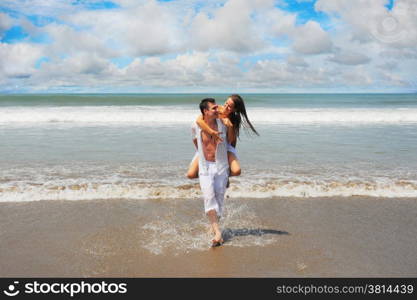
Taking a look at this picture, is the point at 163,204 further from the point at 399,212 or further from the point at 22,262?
the point at 399,212

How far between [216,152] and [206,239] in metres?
1.18

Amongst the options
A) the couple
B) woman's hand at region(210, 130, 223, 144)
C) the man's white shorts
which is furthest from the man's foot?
woman's hand at region(210, 130, 223, 144)

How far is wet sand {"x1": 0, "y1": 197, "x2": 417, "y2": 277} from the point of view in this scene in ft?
12.2

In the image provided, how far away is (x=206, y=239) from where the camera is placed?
4.51 metres

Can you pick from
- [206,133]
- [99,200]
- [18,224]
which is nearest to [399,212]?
[206,133]

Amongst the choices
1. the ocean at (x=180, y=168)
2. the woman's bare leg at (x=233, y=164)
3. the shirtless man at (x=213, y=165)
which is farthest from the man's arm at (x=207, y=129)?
the ocean at (x=180, y=168)

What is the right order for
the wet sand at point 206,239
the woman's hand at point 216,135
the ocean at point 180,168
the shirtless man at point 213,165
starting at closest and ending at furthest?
1. the wet sand at point 206,239
2. the woman's hand at point 216,135
3. the shirtless man at point 213,165
4. the ocean at point 180,168

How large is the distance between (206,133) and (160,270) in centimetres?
170

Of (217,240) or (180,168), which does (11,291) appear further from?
(180,168)

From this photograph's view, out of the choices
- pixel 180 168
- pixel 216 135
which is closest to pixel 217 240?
pixel 216 135

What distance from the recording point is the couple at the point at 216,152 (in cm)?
414

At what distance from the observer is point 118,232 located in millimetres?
4715

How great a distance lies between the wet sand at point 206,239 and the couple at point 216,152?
0.55 metres

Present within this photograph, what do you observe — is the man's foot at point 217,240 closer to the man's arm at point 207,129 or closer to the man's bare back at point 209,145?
the man's bare back at point 209,145
